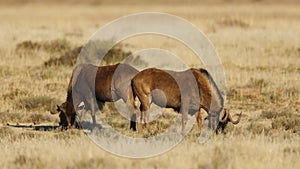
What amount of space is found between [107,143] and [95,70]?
9.01ft

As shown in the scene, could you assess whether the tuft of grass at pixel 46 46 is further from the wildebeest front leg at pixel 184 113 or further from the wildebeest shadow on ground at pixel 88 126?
the wildebeest front leg at pixel 184 113

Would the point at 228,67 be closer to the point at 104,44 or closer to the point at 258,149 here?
the point at 104,44

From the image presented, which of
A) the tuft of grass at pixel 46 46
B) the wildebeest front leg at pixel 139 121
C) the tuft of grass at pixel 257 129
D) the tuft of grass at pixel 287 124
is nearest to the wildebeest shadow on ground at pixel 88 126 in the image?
the wildebeest front leg at pixel 139 121

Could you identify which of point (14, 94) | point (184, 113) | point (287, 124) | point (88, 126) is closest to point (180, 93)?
point (184, 113)

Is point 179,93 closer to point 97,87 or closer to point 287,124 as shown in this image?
point 97,87

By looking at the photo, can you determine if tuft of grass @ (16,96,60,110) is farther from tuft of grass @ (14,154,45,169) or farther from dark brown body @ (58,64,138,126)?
tuft of grass @ (14,154,45,169)

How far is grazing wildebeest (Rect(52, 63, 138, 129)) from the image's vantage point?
41.6ft

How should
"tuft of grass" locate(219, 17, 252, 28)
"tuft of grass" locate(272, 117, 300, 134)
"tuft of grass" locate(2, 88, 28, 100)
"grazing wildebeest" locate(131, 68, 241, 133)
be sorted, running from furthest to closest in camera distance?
"tuft of grass" locate(219, 17, 252, 28)
"tuft of grass" locate(2, 88, 28, 100)
"tuft of grass" locate(272, 117, 300, 134)
"grazing wildebeest" locate(131, 68, 241, 133)

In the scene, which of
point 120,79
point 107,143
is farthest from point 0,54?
point 107,143

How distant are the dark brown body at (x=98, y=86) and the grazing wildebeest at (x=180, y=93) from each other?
0.31 metres

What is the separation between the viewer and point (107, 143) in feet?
34.8

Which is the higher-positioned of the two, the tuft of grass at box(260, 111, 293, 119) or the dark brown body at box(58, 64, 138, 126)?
the dark brown body at box(58, 64, 138, 126)

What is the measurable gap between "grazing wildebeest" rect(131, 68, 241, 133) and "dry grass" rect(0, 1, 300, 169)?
0.46m

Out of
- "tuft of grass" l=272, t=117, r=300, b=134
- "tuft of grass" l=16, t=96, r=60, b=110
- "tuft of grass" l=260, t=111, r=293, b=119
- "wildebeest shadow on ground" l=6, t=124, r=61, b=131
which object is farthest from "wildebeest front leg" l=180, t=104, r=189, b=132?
"tuft of grass" l=16, t=96, r=60, b=110
